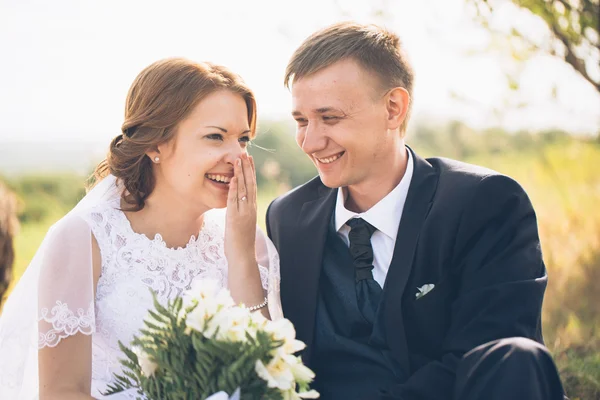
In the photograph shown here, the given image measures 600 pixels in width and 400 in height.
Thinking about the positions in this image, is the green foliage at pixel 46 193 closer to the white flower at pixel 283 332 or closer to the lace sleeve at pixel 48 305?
the lace sleeve at pixel 48 305

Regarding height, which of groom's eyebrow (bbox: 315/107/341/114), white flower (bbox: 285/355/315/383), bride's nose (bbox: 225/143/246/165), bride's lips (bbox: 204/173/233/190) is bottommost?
white flower (bbox: 285/355/315/383)

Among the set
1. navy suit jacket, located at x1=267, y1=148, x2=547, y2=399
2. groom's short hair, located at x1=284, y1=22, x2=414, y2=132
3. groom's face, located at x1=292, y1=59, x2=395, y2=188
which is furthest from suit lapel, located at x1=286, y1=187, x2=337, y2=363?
groom's short hair, located at x1=284, y1=22, x2=414, y2=132

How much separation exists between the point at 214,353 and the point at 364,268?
1.29m

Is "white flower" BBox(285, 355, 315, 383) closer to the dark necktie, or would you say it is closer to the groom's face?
the dark necktie

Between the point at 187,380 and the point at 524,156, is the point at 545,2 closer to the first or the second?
the point at 187,380

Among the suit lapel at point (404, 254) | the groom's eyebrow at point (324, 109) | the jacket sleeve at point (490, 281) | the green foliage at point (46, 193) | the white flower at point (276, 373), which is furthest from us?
the green foliage at point (46, 193)

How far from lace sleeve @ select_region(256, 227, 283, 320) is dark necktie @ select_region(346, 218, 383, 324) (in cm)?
46

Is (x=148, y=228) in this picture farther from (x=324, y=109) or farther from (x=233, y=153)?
(x=324, y=109)

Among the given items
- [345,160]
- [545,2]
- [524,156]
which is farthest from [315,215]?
[524,156]

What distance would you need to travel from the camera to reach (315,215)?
377 centimetres

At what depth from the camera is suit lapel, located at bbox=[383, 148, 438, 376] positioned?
3275 millimetres

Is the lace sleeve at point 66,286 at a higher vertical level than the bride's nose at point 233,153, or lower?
lower

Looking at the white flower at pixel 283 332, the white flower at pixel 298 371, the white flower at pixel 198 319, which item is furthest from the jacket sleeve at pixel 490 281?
the white flower at pixel 198 319

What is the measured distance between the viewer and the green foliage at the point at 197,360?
2.35 metres
